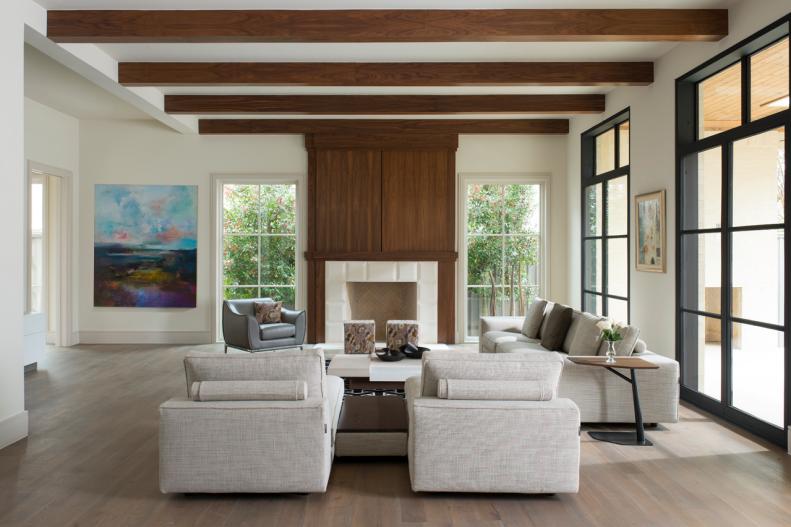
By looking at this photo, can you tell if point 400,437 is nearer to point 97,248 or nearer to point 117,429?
point 117,429

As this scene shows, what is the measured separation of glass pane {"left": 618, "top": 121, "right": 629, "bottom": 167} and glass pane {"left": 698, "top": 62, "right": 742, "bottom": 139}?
58.4 inches

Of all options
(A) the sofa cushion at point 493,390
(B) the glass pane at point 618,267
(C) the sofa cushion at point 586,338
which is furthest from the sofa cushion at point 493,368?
(B) the glass pane at point 618,267

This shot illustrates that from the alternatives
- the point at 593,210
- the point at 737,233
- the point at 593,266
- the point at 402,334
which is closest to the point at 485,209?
the point at 593,210

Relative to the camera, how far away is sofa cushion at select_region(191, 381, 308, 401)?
10.5ft

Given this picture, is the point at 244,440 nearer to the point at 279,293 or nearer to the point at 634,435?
the point at 634,435

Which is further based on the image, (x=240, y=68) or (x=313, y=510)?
(x=240, y=68)

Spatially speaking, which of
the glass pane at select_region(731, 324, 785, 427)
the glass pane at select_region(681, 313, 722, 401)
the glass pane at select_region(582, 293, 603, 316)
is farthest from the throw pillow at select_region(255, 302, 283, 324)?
the glass pane at select_region(731, 324, 785, 427)

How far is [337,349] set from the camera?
8.35m

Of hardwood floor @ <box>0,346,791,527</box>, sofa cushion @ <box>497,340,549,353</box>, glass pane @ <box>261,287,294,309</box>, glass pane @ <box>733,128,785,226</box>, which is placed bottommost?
hardwood floor @ <box>0,346,791,527</box>

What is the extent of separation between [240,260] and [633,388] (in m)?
6.20

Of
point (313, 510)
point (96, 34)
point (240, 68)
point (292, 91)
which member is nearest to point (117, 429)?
point (313, 510)

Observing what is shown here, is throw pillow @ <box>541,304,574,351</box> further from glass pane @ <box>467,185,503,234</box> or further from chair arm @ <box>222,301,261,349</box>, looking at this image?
chair arm @ <box>222,301,261,349</box>

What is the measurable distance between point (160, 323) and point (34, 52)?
13.7 ft

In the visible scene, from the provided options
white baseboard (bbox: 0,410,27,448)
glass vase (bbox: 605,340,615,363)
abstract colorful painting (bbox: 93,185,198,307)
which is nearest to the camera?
white baseboard (bbox: 0,410,27,448)
